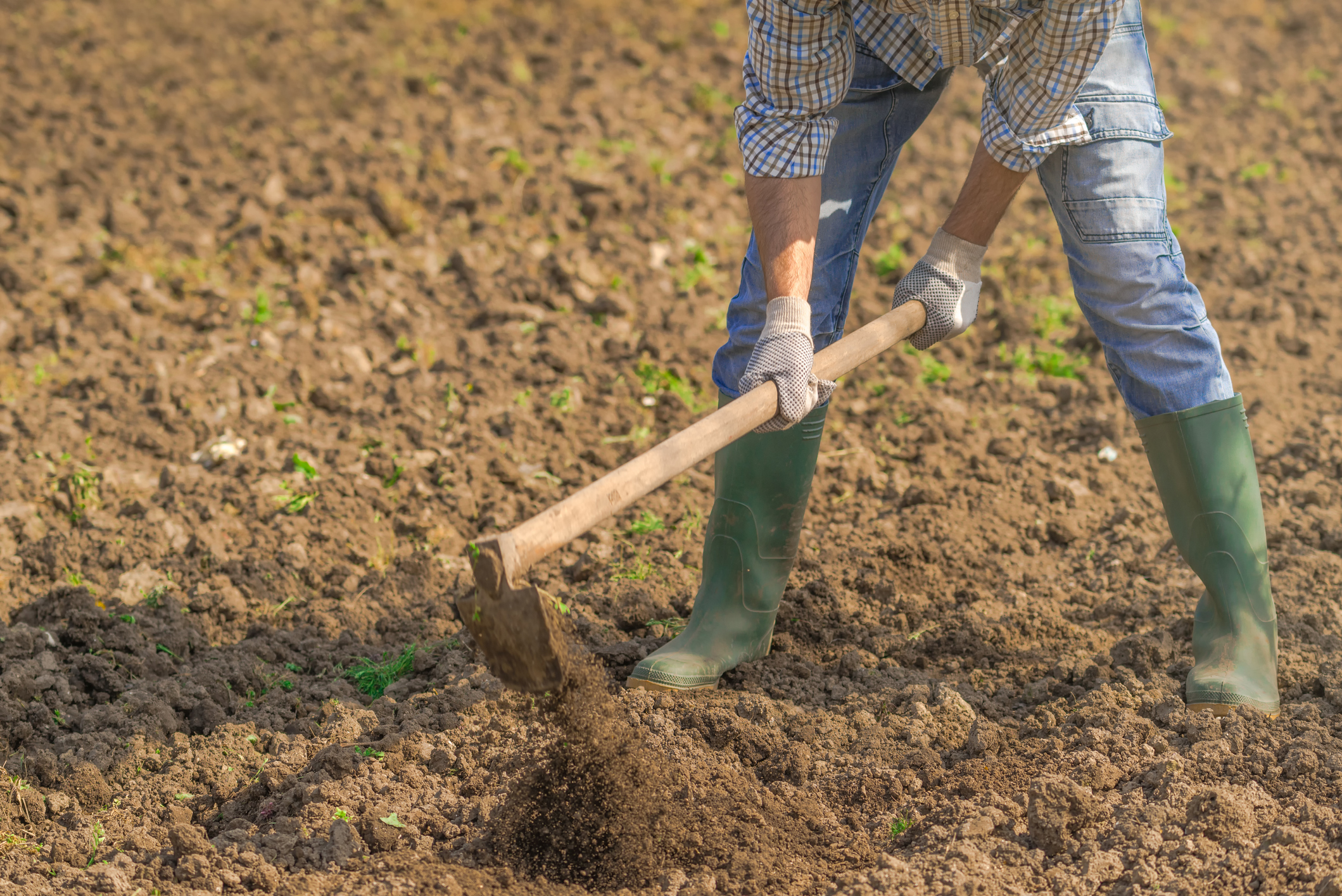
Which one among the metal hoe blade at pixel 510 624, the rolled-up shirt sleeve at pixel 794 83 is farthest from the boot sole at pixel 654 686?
the rolled-up shirt sleeve at pixel 794 83

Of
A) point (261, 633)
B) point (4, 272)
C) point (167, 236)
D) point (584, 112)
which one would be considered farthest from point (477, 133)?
point (261, 633)

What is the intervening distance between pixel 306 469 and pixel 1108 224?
2616 millimetres

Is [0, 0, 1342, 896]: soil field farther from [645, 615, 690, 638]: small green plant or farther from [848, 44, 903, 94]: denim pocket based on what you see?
[848, 44, 903, 94]: denim pocket

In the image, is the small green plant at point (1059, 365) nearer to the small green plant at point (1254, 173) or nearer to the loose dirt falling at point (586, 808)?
the small green plant at point (1254, 173)

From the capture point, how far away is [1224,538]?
2.63m

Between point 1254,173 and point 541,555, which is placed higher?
point 541,555

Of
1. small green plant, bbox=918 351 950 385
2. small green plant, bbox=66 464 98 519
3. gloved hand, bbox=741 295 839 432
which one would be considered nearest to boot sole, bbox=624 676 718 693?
gloved hand, bbox=741 295 839 432

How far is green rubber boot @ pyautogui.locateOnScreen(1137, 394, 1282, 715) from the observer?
259cm

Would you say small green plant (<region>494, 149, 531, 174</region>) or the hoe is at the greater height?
small green plant (<region>494, 149, 531, 174</region>)

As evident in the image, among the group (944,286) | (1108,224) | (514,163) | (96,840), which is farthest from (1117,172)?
(514,163)

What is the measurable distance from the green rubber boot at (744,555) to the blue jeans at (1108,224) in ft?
0.80

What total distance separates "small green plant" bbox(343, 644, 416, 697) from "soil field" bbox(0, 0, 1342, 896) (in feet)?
0.12

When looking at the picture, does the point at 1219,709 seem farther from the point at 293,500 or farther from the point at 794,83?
the point at 293,500

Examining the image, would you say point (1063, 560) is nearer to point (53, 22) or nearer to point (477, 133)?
point (477, 133)
